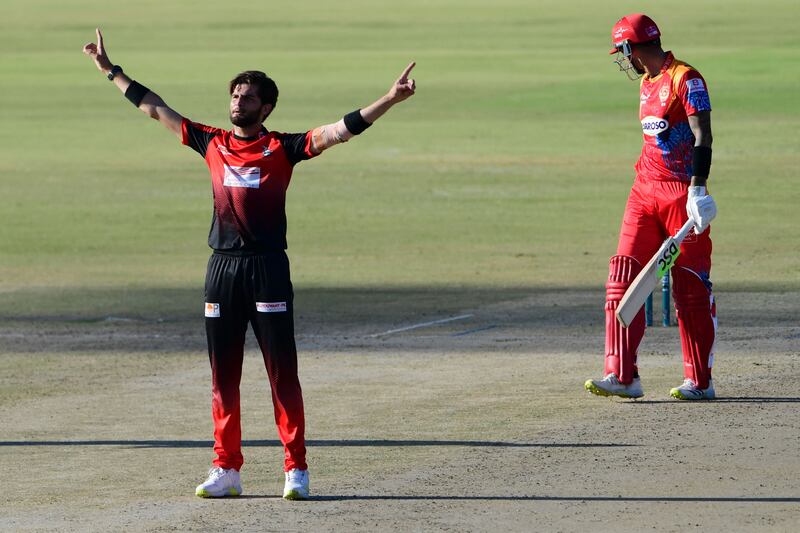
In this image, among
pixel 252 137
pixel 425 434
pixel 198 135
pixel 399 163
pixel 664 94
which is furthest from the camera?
pixel 399 163

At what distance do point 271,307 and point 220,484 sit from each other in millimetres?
853

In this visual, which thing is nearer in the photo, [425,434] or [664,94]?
[425,434]

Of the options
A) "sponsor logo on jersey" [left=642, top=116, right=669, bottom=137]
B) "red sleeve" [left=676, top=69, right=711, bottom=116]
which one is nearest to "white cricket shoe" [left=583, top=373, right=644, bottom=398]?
"sponsor logo on jersey" [left=642, top=116, right=669, bottom=137]

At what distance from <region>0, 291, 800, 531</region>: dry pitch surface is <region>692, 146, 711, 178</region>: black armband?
1.38 meters

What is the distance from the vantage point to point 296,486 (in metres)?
8.75

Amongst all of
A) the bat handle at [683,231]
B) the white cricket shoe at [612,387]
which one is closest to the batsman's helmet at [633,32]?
the bat handle at [683,231]

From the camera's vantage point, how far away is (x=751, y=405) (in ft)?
36.7

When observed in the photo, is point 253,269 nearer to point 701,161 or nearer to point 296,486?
point 296,486

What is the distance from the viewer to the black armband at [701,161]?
35.7ft

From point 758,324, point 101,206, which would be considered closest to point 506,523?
point 758,324

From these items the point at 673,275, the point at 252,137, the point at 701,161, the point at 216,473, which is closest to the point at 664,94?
the point at 701,161

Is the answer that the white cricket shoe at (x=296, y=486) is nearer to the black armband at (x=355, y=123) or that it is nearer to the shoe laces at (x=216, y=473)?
the shoe laces at (x=216, y=473)

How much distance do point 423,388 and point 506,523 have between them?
3.84m

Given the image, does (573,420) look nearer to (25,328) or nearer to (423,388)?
(423,388)
